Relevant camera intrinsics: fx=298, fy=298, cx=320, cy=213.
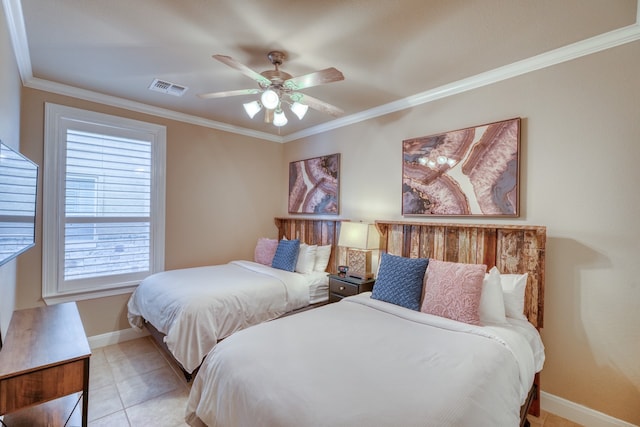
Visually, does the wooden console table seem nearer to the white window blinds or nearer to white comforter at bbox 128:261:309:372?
white comforter at bbox 128:261:309:372

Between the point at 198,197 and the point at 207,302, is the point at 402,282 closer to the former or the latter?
the point at 207,302

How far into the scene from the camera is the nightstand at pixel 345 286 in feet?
10.0

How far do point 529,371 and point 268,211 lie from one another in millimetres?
3719

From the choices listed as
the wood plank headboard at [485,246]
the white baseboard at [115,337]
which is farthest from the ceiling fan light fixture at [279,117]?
the white baseboard at [115,337]

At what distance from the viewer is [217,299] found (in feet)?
8.58

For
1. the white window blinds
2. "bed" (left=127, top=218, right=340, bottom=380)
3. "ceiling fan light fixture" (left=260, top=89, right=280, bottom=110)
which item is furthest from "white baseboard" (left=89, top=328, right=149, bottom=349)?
"ceiling fan light fixture" (left=260, top=89, right=280, bottom=110)

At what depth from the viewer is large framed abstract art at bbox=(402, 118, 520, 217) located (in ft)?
7.97

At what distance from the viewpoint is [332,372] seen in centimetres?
141

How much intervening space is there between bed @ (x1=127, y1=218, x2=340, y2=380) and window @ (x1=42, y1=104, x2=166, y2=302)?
0.43 metres

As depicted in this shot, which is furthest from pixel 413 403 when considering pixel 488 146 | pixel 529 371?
pixel 488 146

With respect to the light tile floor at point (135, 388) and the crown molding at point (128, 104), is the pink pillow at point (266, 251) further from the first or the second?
the crown molding at point (128, 104)

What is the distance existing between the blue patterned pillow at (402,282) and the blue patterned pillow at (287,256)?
1323 mm

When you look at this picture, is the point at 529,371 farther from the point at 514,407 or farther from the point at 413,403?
the point at 413,403

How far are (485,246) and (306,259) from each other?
6.40 feet
